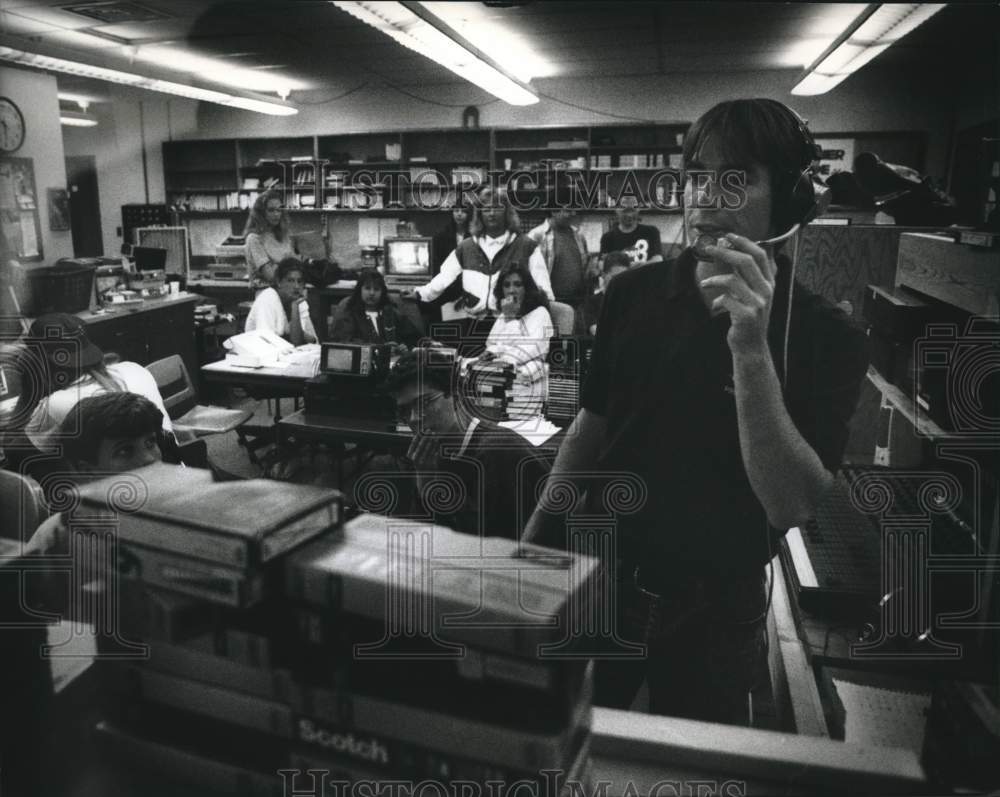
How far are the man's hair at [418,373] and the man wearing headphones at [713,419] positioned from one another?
163 cm

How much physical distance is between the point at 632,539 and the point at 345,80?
727 centimetres

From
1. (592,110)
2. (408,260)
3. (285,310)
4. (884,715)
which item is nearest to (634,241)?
(592,110)

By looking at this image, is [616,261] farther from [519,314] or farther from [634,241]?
[519,314]

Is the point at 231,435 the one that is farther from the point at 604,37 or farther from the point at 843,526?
the point at 604,37

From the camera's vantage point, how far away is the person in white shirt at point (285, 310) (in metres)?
4.35

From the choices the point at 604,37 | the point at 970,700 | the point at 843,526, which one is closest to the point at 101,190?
the point at 604,37

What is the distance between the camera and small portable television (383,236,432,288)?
7234 millimetres

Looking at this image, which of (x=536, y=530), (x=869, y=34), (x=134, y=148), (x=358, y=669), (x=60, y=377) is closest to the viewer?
(x=358, y=669)

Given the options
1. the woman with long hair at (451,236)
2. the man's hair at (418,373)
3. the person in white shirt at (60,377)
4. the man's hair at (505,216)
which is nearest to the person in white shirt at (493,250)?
the man's hair at (505,216)

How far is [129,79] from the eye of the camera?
5750 millimetres

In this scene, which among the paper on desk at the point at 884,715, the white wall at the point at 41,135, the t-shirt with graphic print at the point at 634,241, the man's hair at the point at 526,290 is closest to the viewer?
the paper on desk at the point at 884,715

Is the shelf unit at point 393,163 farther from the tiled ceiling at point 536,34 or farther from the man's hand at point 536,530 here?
the man's hand at point 536,530

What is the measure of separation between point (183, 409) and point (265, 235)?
4.81 meters

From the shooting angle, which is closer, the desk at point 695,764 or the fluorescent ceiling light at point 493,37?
the desk at point 695,764
